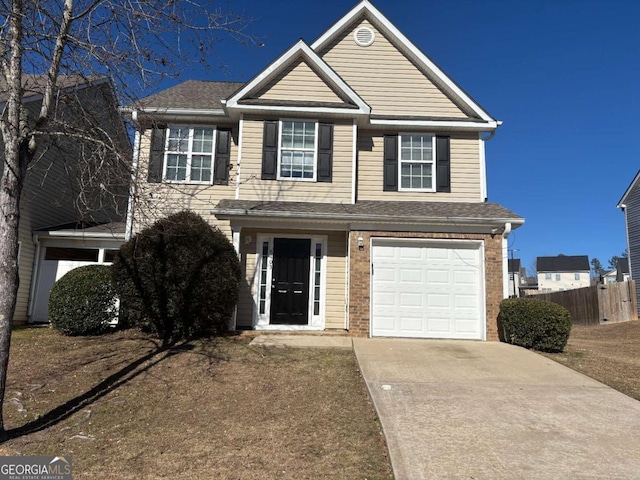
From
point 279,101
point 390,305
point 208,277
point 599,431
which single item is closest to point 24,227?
point 208,277

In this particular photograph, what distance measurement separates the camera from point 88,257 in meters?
12.4

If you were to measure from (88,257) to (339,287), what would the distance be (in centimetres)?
733

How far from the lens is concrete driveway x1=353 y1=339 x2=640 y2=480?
391 centimetres

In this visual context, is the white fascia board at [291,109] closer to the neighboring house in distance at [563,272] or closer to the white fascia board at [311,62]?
the white fascia board at [311,62]

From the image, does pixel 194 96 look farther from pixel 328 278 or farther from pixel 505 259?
pixel 505 259

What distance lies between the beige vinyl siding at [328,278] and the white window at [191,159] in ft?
6.71

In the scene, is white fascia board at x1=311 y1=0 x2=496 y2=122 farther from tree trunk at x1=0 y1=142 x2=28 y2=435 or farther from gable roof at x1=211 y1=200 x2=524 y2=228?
tree trunk at x1=0 y1=142 x2=28 y2=435

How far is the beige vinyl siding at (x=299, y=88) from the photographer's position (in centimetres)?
1108

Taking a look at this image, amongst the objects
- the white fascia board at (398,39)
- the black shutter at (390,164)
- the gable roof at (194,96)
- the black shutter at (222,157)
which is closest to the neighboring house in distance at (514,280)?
the black shutter at (390,164)

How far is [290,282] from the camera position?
423 inches

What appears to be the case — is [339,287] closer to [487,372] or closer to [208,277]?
[208,277]

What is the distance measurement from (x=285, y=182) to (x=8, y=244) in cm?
682

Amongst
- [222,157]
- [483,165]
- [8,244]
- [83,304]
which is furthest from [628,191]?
[8,244]

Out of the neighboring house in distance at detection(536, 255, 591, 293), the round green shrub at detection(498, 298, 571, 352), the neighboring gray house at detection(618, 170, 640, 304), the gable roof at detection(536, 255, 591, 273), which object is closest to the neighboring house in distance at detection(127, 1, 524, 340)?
the round green shrub at detection(498, 298, 571, 352)
